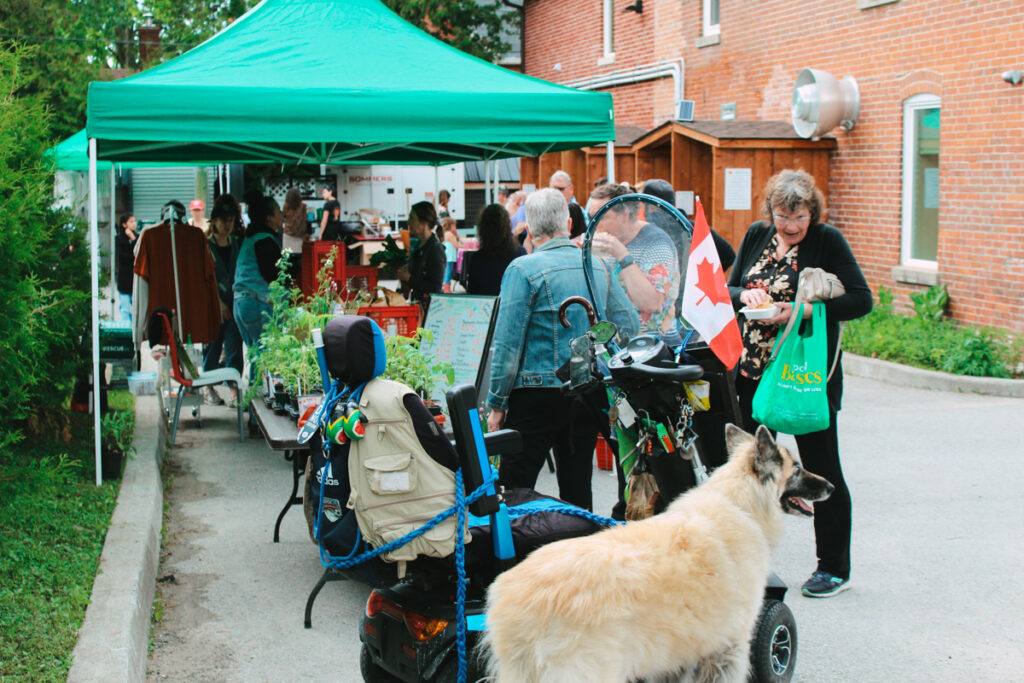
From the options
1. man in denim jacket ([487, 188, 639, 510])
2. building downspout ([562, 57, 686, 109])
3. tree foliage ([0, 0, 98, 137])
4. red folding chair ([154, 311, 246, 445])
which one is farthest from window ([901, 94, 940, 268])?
tree foliage ([0, 0, 98, 137])

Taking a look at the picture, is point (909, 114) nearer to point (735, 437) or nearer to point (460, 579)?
point (735, 437)

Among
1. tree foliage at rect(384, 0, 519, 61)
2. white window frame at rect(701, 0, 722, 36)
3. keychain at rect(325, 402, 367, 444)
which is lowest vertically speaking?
keychain at rect(325, 402, 367, 444)

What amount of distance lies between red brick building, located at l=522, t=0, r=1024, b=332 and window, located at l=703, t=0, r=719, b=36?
21 millimetres

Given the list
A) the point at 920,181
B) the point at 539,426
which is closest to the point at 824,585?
the point at 539,426

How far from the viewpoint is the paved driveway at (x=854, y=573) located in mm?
4492

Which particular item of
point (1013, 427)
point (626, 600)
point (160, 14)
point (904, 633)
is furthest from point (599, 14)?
point (160, 14)

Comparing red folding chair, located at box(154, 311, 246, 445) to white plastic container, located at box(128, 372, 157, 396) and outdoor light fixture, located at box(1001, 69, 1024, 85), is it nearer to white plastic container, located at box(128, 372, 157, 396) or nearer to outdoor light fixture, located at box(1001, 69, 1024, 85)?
white plastic container, located at box(128, 372, 157, 396)

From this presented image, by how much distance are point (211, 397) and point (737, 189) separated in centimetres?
713

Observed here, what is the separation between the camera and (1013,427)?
27.9 ft

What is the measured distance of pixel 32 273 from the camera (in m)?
6.07

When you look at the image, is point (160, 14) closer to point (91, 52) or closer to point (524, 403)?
point (91, 52)

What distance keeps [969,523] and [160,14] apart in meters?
39.0

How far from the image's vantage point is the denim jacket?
4.82 metres

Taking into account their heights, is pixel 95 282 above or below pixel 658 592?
above
